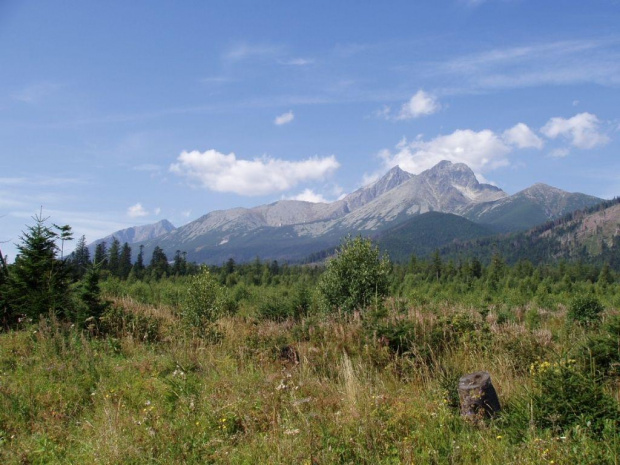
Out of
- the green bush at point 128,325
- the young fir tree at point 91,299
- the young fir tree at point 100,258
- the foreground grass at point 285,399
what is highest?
the young fir tree at point 100,258

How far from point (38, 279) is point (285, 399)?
12172 mm

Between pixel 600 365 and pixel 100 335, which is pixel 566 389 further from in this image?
pixel 100 335

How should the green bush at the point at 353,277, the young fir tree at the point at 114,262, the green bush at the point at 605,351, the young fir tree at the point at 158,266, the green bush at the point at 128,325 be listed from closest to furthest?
the green bush at the point at 605,351
the green bush at the point at 128,325
the green bush at the point at 353,277
the young fir tree at the point at 114,262
the young fir tree at the point at 158,266

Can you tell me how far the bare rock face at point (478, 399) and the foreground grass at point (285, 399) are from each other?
0.52 ft

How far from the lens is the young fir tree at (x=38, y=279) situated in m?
12.7

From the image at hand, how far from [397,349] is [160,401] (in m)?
4.15

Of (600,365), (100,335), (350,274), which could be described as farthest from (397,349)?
(350,274)

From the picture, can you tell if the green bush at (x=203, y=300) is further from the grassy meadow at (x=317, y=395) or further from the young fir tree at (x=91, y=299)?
the grassy meadow at (x=317, y=395)

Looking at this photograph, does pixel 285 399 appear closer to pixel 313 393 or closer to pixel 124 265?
pixel 313 393

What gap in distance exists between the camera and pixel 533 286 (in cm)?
6084

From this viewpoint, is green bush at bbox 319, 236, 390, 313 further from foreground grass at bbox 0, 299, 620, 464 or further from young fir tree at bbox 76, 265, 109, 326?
foreground grass at bbox 0, 299, 620, 464

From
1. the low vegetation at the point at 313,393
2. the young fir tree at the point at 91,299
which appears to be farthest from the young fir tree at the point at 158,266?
the low vegetation at the point at 313,393

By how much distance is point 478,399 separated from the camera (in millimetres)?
4617

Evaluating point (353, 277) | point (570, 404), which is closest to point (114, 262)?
point (353, 277)
